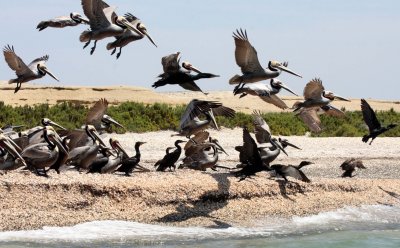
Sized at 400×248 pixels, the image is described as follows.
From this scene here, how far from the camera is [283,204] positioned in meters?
15.2

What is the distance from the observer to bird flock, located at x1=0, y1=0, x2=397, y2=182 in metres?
14.4

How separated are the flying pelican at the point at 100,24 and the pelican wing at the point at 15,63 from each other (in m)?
1.66

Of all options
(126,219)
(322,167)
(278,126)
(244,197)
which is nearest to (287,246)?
(244,197)

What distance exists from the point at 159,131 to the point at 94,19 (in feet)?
38.9

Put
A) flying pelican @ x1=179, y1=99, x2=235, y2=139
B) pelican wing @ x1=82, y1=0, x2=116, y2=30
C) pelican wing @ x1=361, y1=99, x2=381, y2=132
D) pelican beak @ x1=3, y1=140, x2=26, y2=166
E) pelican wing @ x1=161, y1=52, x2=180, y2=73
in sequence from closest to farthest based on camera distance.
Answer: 1. pelican beak @ x1=3, y1=140, x2=26, y2=166
2. pelican wing @ x1=82, y1=0, x2=116, y2=30
3. flying pelican @ x1=179, y1=99, x2=235, y2=139
4. pelican wing @ x1=161, y1=52, x2=180, y2=73
5. pelican wing @ x1=361, y1=99, x2=381, y2=132

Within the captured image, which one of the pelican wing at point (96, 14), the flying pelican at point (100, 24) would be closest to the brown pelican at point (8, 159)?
the flying pelican at point (100, 24)

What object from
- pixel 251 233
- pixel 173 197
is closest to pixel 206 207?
pixel 173 197

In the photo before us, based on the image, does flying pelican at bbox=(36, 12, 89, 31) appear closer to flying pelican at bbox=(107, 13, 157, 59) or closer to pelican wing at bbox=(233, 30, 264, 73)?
flying pelican at bbox=(107, 13, 157, 59)

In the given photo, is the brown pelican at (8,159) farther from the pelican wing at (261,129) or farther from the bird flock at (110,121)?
the pelican wing at (261,129)

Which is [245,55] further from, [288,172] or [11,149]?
[11,149]

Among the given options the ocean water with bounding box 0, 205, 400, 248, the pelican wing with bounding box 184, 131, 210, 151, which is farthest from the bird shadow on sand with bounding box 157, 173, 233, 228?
the pelican wing with bounding box 184, 131, 210, 151

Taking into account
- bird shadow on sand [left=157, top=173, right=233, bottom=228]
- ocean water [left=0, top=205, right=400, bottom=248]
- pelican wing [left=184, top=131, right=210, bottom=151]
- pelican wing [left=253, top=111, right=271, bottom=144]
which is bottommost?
ocean water [left=0, top=205, right=400, bottom=248]

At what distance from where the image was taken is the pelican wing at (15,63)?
16.0m

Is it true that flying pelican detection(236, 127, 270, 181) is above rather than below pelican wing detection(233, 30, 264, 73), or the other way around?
below
